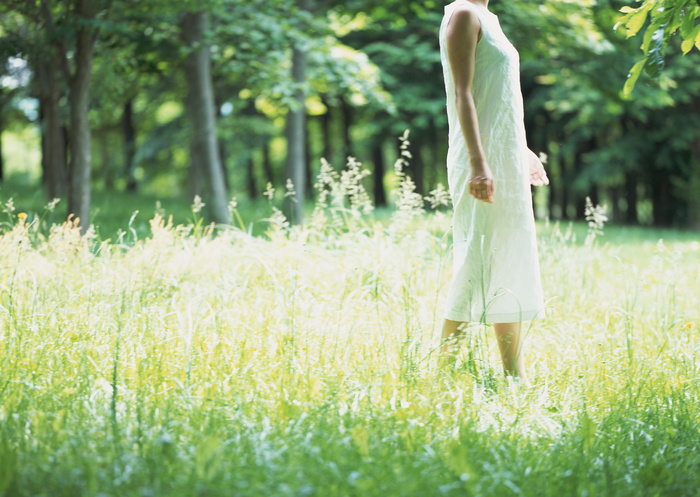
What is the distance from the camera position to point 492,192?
3.09 m

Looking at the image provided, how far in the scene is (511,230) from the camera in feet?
10.4

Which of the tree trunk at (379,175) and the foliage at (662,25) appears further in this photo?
the tree trunk at (379,175)

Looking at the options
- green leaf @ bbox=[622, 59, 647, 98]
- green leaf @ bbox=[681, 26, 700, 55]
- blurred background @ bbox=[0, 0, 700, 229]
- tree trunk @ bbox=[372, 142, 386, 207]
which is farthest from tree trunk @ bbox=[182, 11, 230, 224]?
tree trunk @ bbox=[372, 142, 386, 207]

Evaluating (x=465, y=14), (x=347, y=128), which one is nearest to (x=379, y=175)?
(x=347, y=128)

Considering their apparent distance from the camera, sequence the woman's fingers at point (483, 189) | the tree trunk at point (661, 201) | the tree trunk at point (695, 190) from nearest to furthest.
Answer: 1. the woman's fingers at point (483, 189)
2. the tree trunk at point (695, 190)
3. the tree trunk at point (661, 201)

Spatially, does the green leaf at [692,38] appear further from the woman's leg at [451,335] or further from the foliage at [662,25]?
the woman's leg at [451,335]

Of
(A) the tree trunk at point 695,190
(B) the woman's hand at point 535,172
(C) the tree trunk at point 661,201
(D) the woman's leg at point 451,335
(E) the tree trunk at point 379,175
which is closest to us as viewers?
(D) the woman's leg at point 451,335

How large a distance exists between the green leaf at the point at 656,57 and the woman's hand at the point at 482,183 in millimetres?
910

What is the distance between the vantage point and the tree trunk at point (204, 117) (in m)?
9.11

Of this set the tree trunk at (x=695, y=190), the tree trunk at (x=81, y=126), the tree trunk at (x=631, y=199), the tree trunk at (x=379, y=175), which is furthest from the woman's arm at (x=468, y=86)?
the tree trunk at (x=631, y=199)

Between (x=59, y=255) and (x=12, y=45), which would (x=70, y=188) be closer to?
(x=12, y=45)

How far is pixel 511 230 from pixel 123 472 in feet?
6.39

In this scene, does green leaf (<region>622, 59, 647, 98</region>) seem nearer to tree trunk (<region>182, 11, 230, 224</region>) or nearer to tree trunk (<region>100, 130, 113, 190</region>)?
tree trunk (<region>182, 11, 230, 224</region>)

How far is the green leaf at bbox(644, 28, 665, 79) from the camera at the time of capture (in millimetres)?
3188
